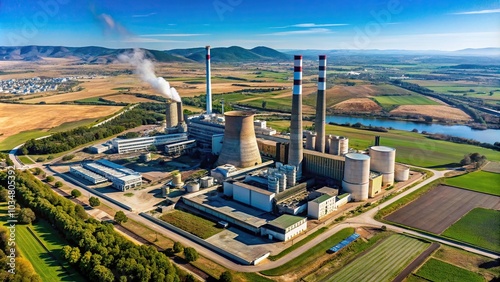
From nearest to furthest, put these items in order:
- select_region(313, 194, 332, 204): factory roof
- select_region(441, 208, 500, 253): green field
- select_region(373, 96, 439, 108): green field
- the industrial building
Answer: select_region(441, 208, 500, 253): green field, select_region(313, 194, 332, 204): factory roof, the industrial building, select_region(373, 96, 439, 108): green field

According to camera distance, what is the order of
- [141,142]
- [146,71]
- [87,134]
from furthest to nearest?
1. [146,71]
2. [87,134]
3. [141,142]

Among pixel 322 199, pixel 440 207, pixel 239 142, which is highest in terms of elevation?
pixel 239 142

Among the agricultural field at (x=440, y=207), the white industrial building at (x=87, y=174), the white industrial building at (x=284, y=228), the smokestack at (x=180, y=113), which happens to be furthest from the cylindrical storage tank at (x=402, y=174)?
the smokestack at (x=180, y=113)

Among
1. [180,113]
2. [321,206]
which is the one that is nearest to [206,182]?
[321,206]

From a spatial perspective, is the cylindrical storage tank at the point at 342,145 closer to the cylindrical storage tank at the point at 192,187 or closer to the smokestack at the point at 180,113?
the cylindrical storage tank at the point at 192,187

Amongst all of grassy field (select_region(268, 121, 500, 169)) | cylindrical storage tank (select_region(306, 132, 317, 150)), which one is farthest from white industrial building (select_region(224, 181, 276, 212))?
grassy field (select_region(268, 121, 500, 169))

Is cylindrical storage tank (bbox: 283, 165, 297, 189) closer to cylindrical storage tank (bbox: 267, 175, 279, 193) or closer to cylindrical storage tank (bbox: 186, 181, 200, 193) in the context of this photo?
cylindrical storage tank (bbox: 267, 175, 279, 193)

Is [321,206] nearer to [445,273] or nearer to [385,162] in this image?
[445,273]
